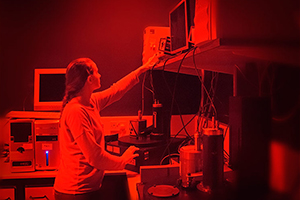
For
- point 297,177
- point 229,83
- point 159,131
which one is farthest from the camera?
point 159,131

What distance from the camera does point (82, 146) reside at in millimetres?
1610

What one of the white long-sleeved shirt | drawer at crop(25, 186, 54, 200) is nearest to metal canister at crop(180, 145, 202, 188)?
the white long-sleeved shirt

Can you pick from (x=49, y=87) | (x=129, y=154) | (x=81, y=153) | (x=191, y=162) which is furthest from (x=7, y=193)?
(x=191, y=162)

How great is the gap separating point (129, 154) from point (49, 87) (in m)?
1.03

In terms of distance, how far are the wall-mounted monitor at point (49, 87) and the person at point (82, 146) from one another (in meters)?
0.51

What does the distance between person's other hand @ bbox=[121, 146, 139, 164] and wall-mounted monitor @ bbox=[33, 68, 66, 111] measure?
0.86 metres

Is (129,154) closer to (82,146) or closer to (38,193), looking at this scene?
(82,146)

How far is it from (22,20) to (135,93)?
1257mm

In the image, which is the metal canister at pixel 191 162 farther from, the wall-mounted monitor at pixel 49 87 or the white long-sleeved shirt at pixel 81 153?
the wall-mounted monitor at pixel 49 87

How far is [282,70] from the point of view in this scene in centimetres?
71

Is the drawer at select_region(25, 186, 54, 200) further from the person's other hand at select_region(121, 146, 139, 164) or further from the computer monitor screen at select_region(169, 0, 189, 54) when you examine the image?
the computer monitor screen at select_region(169, 0, 189, 54)

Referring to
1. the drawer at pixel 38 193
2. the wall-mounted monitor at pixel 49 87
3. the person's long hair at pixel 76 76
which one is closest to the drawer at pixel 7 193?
the drawer at pixel 38 193

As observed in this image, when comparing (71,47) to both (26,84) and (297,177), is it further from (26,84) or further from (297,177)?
(297,177)

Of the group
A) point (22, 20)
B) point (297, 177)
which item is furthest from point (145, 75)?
point (297, 177)
